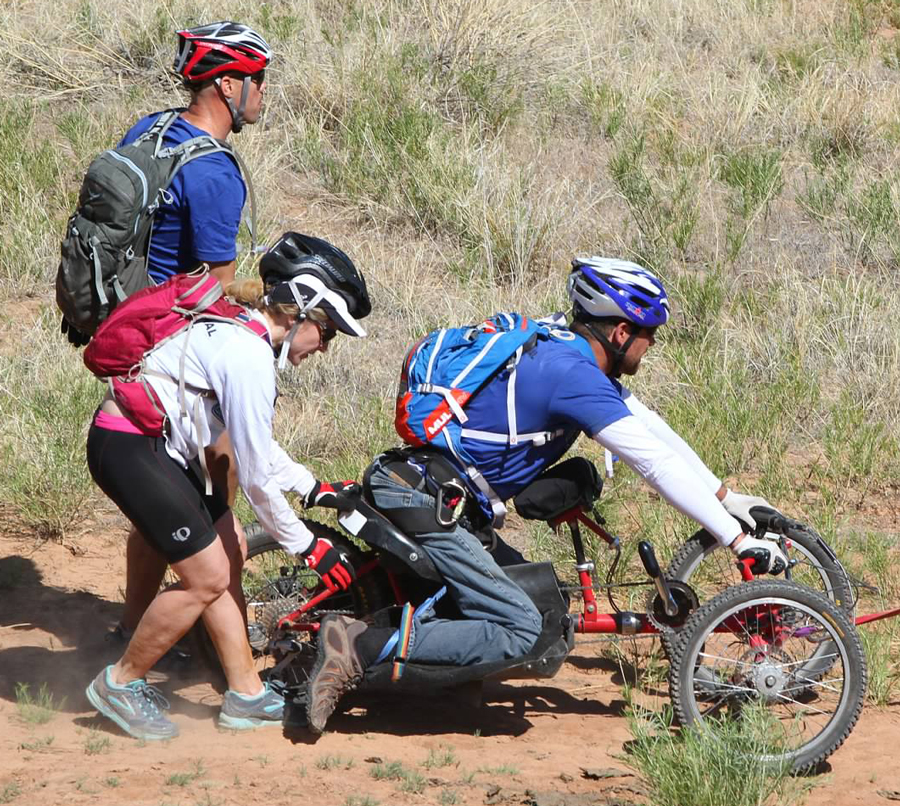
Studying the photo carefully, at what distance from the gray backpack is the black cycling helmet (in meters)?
0.43

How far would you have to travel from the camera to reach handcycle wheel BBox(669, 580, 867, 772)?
4.66 m

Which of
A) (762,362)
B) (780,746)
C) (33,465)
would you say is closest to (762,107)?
(762,362)

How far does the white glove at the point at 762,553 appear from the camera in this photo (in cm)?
462

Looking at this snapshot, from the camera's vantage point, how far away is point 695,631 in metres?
4.68

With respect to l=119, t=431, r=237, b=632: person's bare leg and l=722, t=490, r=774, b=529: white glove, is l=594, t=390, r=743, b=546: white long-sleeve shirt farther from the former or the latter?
l=119, t=431, r=237, b=632: person's bare leg

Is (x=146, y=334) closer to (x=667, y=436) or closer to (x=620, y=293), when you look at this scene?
(x=620, y=293)

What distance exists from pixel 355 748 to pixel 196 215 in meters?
1.99

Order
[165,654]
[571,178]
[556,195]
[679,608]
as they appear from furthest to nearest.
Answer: [571,178], [556,195], [165,654], [679,608]

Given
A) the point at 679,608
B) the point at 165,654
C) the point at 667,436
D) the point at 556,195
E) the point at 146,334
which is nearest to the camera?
the point at 146,334

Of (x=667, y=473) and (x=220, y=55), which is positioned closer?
(x=667, y=473)

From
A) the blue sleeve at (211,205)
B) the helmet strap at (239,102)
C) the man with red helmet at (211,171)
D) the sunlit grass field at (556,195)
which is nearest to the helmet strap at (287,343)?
the man with red helmet at (211,171)

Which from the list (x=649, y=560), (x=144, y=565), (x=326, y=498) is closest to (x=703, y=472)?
(x=649, y=560)

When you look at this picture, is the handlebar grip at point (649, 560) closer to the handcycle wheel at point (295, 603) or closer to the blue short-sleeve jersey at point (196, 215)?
the handcycle wheel at point (295, 603)

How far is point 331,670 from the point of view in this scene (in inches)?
187
